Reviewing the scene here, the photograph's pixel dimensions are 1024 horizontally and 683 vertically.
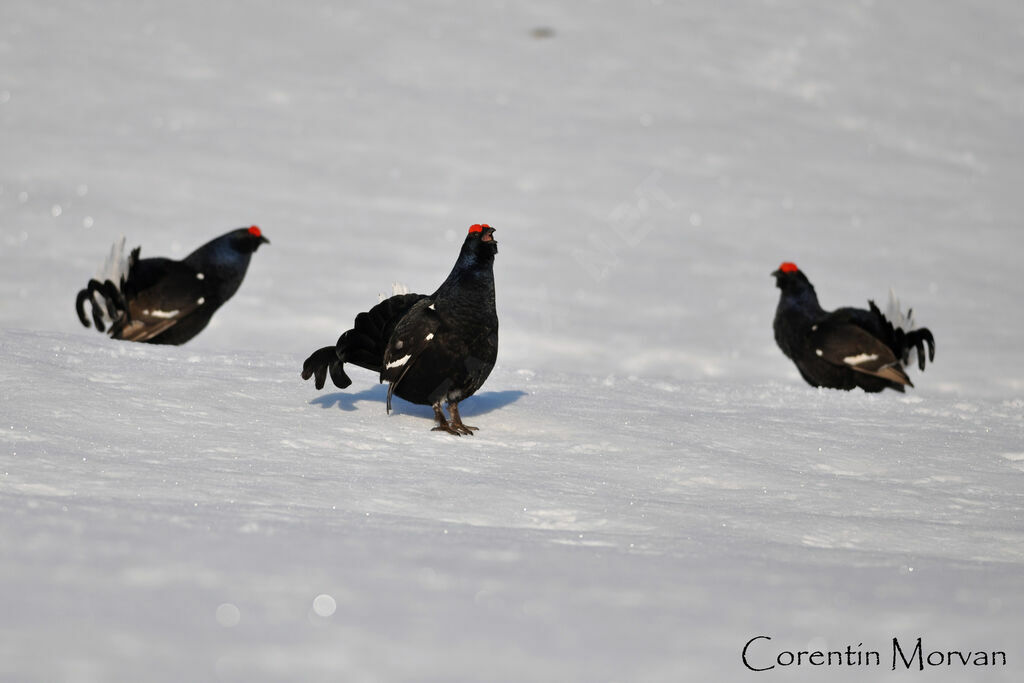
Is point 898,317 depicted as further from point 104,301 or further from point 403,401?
point 104,301

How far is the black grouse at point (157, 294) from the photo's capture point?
684cm

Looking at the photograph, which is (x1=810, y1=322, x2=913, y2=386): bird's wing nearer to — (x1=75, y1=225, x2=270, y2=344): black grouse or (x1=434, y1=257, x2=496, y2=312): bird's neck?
(x1=434, y1=257, x2=496, y2=312): bird's neck

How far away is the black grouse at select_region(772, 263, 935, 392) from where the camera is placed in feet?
21.8

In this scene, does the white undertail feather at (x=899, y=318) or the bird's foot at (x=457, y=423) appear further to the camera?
the white undertail feather at (x=899, y=318)

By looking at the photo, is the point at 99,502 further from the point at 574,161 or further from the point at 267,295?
the point at 574,161

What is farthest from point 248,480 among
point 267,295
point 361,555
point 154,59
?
point 154,59

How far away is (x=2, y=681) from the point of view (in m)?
1.87

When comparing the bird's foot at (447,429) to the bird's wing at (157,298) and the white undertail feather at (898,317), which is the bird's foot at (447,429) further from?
the white undertail feather at (898,317)

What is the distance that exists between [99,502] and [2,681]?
1.02m

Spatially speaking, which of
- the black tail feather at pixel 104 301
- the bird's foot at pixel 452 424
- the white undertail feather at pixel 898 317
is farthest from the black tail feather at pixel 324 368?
the white undertail feather at pixel 898 317

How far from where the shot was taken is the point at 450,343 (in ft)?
14.1

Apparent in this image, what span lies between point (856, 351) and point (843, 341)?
11 cm

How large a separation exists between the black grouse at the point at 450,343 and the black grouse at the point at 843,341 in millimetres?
3115

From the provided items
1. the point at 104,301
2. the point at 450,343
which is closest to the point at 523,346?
the point at 104,301
